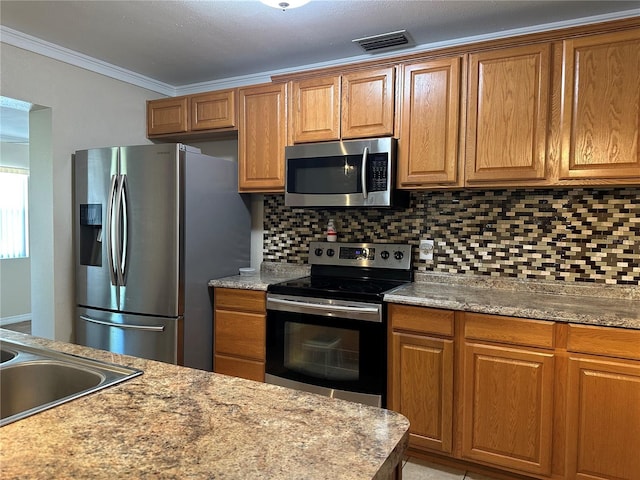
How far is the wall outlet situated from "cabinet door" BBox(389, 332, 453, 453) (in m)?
0.67

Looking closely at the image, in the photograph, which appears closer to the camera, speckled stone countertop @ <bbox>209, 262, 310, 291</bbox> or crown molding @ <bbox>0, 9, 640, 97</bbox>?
crown molding @ <bbox>0, 9, 640, 97</bbox>

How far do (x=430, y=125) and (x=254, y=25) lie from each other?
1145 mm

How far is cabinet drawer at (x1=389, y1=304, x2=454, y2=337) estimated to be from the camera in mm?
2189

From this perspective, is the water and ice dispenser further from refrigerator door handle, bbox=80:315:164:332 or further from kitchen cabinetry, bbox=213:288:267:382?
kitchen cabinetry, bbox=213:288:267:382

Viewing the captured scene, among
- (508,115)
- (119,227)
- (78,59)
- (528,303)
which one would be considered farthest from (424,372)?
(78,59)

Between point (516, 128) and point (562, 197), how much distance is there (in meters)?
0.50

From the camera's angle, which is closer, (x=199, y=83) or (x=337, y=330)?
(x=337, y=330)

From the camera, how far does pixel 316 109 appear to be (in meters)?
2.78

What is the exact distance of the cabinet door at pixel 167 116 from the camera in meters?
3.31

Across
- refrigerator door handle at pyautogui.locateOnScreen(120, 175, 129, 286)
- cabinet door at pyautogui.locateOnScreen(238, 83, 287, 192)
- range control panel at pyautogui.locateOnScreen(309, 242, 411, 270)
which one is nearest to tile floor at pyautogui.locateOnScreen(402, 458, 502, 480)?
range control panel at pyautogui.locateOnScreen(309, 242, 411, 270)

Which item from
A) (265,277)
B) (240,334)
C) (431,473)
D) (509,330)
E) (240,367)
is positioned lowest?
(431,473)

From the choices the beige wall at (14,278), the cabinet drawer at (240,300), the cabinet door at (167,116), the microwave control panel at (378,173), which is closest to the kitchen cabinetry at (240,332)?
the cabinet drawer at (240,300)

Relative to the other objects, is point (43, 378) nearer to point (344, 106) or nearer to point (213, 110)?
point (344, 106)

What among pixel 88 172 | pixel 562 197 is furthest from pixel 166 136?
pixel 562 197
